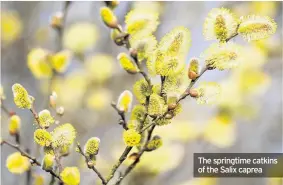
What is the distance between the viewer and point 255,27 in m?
0.46

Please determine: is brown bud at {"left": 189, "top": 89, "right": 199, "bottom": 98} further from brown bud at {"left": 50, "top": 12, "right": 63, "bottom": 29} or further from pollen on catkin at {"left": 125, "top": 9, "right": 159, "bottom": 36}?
brown bud at {"left": 50, "top": 12, "right": 63, "bottom": 29}

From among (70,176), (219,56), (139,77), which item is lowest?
(70,176)

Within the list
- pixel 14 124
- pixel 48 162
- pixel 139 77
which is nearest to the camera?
pixel 48 162

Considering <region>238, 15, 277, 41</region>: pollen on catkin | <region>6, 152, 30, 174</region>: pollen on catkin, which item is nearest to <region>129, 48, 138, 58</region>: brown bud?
<region>238, 15, 277, 41</region>: pollen on catkin

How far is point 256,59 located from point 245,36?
0.96ft

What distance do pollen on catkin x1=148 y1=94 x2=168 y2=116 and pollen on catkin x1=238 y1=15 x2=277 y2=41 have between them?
10cm

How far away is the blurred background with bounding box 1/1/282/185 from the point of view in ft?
2.35

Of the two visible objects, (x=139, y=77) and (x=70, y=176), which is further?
(x=139, y=77)

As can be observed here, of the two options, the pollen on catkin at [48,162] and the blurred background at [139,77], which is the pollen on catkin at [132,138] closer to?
the pollen on catkin at [48,162]

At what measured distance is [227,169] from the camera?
0.72m

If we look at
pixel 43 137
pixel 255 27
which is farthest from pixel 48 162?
pixel 255 27

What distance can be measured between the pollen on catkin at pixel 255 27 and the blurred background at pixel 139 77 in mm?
228

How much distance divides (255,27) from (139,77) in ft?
0.91

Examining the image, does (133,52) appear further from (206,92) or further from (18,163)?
(18,163)
